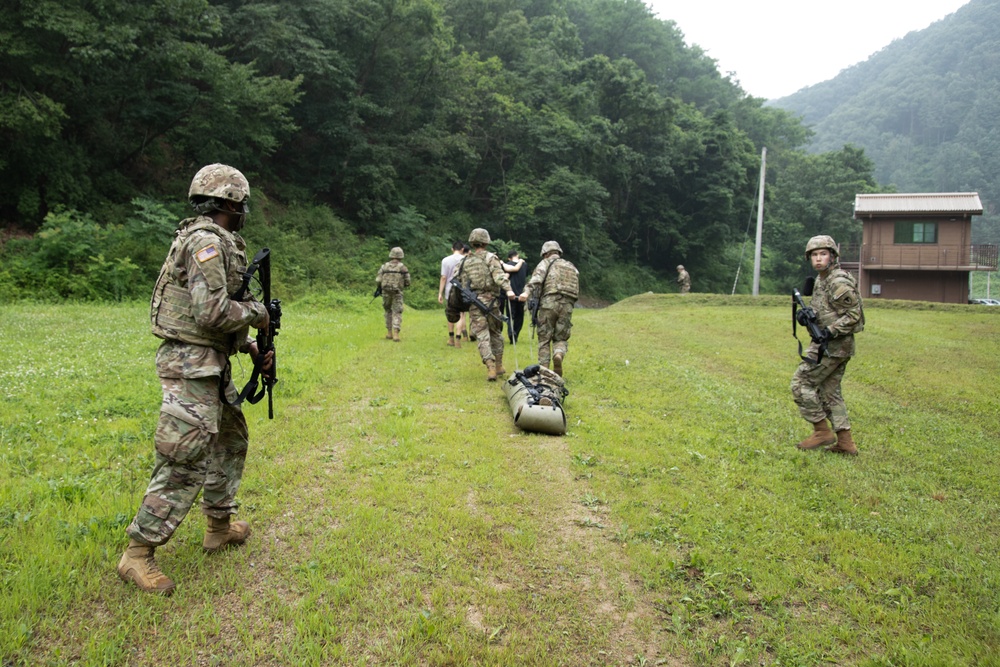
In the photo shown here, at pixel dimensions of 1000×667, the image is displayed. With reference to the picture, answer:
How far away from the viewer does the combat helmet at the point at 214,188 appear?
386 centimetres

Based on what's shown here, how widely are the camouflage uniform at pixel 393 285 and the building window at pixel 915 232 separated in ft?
94.7

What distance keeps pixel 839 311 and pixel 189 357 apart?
635 cm

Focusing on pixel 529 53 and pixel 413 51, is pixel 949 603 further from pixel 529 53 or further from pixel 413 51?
pixel 529 53

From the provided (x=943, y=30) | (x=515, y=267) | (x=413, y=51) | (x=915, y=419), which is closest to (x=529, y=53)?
(x=413, y=51)

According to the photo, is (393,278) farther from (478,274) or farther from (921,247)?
(921,247)

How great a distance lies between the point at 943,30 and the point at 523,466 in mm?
166214

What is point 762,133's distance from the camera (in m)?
69.4

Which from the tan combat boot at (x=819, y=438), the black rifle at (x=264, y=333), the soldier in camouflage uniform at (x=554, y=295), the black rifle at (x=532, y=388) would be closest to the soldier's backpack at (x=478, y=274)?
the soldier in camouflage uniform at (x=554, y=295)

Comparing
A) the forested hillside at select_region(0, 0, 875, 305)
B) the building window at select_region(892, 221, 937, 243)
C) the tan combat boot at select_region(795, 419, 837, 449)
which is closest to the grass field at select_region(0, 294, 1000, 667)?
the tan combat boot at select_region(795, 419, 837, 449)

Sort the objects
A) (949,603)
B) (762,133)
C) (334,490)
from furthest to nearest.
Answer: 1. (762,133)
2. (334,490)
3. (949,603)

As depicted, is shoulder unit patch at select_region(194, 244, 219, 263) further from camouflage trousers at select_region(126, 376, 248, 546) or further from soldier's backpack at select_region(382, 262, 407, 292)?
soldier's backpack at select_region(382, 262, 407, 292)

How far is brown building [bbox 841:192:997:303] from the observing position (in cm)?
3127

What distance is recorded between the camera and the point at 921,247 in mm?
31828

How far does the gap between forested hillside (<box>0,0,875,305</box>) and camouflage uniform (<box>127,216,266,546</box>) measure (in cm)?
1692
